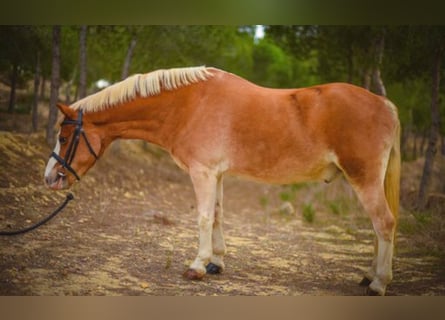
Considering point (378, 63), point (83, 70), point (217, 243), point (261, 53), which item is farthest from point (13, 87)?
point (378, 63)

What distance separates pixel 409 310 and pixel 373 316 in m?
0.29

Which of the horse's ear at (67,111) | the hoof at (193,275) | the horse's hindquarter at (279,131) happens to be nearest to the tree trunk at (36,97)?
the horse's ear at (67,111)

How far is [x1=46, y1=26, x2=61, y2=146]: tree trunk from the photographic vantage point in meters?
3.84

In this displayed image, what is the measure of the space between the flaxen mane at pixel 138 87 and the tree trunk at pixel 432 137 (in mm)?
2334

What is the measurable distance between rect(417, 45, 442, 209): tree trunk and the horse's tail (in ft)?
3.87

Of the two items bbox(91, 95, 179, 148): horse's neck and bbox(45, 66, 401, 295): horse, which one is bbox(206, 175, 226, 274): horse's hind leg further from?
bbox(91, 95, 179, 148): horse's neck

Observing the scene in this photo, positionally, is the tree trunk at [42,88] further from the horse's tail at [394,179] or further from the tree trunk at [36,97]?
the horse's tail at [394,179]

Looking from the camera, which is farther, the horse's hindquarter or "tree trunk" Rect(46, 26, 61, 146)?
"tree trunk" Rect(46, 26, 61, 146)

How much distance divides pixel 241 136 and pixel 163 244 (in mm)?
1270

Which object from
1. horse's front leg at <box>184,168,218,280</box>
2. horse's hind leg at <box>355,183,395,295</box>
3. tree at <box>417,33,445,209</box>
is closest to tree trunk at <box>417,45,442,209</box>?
tree at <box>417,33,445,209</box>

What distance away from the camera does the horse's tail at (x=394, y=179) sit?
2801 mm
